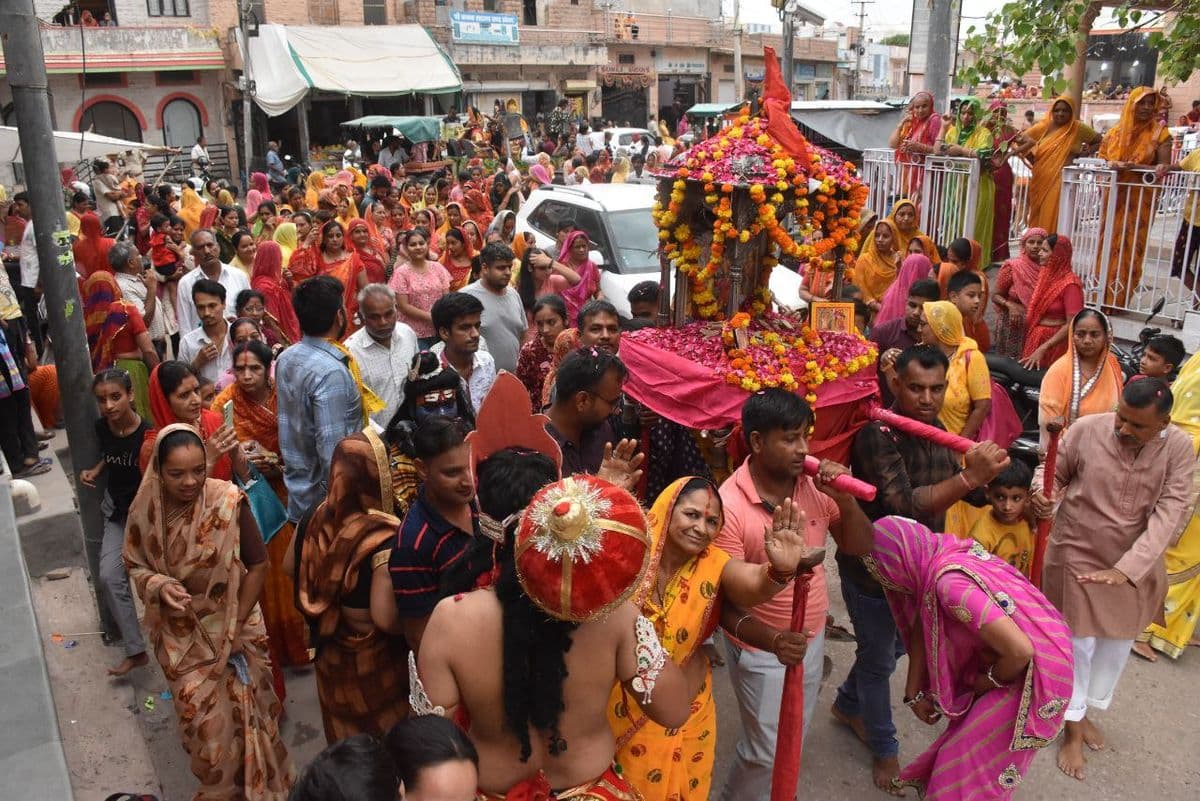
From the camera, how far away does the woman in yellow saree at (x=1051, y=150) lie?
837cm

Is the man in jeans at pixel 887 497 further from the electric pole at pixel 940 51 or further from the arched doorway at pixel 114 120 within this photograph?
the arched doorway at pixel 114 120

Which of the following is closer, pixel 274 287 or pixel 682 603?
pixel 682 603

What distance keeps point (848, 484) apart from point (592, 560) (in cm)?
110

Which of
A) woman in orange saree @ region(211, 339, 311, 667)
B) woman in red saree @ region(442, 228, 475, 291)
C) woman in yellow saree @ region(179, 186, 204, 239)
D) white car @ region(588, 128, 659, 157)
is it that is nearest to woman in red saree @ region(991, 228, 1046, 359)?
woman in red saree @ region(442, 228, 475, 291)

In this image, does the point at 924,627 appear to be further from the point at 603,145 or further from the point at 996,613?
the point at 603,145

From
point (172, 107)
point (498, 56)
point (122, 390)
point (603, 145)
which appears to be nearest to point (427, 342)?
point (122, 390)

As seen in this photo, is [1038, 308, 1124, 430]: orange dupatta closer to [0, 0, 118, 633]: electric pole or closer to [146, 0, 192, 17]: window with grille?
[0, 0, 118, 633]: electric pole

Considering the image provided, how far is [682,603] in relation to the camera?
9.31 ft

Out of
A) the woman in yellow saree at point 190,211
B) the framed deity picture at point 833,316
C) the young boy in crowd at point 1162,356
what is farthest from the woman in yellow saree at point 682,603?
the woman in yellow saree at point 190,211

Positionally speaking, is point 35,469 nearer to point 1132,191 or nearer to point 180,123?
point 1132,191

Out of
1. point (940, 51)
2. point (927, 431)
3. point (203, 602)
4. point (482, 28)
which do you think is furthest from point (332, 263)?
point (482, 28)

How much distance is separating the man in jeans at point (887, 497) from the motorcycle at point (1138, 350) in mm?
2284

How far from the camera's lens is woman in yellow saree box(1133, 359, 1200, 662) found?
4.64 meters

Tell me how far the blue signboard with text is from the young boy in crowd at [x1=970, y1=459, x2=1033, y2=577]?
3277cm
